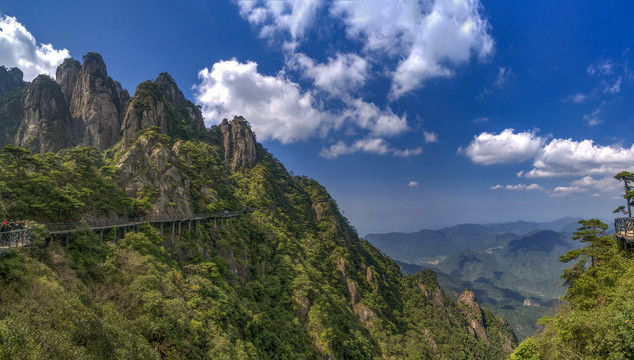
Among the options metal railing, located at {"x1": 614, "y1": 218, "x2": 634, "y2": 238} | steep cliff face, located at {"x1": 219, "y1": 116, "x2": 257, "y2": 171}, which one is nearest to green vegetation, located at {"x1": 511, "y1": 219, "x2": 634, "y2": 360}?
metal railing, located at {"x1": 614, "y1": 218, "x2": 634, "y2": 238}

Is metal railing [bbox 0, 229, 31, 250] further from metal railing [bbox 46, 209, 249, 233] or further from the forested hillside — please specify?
metal railing [bbox 46, 209, 249, 233]

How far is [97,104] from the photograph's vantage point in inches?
2943

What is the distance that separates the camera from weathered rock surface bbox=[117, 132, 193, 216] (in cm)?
3838

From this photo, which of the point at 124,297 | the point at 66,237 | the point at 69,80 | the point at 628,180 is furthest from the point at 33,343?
the point at 69,80

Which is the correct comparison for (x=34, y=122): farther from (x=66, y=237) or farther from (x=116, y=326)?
(x=116, y=326)

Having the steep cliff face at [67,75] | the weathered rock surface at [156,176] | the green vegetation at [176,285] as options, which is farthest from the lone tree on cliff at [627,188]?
the steep cliff face at [67,75]

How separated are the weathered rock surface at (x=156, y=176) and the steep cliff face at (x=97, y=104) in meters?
41.2

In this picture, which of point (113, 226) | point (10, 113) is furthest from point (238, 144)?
point (113, 226)

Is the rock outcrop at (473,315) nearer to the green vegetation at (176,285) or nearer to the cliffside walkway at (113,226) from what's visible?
the green vegetation at (176,285)

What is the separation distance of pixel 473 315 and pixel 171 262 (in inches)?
5129

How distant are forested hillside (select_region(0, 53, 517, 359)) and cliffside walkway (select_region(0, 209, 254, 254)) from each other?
2.47 ft

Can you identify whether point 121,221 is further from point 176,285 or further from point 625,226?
point 625,226

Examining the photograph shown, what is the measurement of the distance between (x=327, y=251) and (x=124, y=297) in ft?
210

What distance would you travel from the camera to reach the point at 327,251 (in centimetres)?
8019
